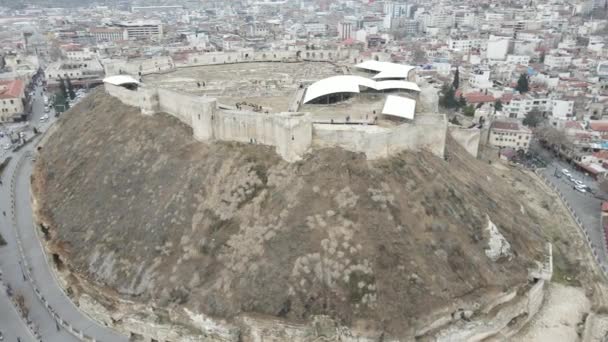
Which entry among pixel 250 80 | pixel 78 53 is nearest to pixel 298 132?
pixel 250 80

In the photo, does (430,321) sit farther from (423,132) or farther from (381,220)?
(423,132)

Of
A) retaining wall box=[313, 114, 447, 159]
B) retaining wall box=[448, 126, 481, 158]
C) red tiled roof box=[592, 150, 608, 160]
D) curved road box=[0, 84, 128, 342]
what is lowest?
curved road box=[0, 84, 128, 342]

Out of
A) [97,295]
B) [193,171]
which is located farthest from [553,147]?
[97,295]

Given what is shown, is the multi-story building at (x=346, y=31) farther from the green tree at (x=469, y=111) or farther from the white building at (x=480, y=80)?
the green tree at (x=469, y=111)

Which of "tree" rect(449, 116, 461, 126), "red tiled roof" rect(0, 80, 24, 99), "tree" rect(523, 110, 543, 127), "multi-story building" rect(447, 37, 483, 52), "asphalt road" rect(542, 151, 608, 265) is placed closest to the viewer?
"asphalt road" rect(542, 151, 608, 265)

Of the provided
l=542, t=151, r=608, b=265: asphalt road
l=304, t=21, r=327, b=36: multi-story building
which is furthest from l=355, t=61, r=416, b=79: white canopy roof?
l=304, t=21, r=327, b=36: multi-story building

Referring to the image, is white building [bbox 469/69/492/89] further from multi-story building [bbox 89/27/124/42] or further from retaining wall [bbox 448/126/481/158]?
multi-story building [bbox 89/27/124/42]

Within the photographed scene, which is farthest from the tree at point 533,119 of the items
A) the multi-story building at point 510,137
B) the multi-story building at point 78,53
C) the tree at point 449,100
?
the multi-story building at point 78,53
